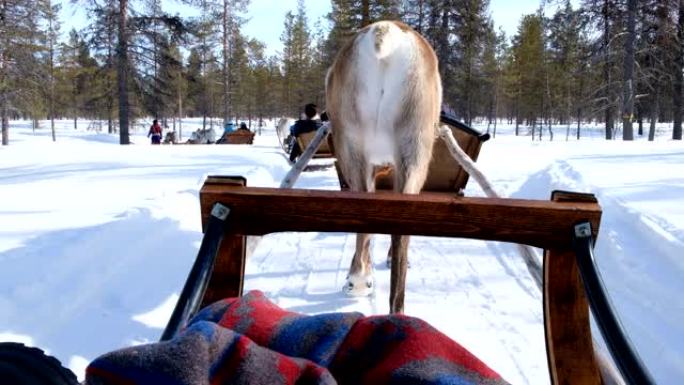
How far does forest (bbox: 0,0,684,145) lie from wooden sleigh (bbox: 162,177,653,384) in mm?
21513

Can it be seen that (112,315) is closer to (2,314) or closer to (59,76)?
(2,314)

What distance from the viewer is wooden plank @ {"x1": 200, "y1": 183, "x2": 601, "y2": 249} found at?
167 cm

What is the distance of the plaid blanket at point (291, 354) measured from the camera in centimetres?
91

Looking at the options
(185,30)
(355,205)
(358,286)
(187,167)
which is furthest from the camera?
(185,30)

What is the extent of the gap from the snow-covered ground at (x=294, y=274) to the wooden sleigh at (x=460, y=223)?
1.33 meters

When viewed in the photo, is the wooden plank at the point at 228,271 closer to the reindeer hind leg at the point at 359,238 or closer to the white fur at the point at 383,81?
the white fur at the point at 383,81

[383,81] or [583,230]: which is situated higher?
[383,81]

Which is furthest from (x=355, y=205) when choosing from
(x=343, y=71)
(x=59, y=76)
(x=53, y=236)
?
(x=59, y=76)

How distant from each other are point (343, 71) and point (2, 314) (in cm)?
269

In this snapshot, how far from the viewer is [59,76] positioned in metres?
49.8

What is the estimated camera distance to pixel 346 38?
31.6 metres

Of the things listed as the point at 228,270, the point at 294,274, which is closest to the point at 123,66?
→ the point at 294,274

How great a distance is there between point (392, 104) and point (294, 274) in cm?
215

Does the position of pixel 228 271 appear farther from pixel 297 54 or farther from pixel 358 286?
pixel 297 54
